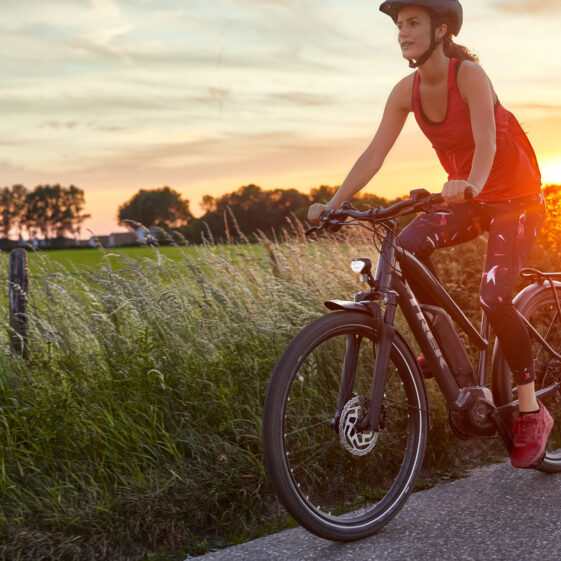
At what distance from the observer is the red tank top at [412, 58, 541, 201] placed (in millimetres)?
3869

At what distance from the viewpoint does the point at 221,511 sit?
4.14 metres

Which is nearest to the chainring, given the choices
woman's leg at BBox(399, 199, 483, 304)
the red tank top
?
woman's leg at BBox(399, 199, 483, 304)

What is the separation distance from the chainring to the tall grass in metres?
0.77

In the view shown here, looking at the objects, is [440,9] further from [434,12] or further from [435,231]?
[435,231]

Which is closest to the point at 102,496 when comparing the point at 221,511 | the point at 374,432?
the point at 221,511

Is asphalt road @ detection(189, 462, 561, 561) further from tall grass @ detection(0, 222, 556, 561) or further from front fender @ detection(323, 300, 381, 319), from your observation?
front fender @ detection(323, 300, 381, 319)

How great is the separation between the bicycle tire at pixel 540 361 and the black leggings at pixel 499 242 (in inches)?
7.6

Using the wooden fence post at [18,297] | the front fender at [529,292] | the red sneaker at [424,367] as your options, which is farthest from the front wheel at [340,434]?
the wooden fence post at [18,297]

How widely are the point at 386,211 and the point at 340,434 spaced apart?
958 mm

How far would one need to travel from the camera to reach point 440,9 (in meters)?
3.61

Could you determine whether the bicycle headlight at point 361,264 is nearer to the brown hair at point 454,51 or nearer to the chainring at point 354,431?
the chainring at point 354,431

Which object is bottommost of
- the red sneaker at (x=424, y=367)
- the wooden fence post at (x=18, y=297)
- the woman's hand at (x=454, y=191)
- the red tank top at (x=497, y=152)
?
the red sneaker at (x=424, y=367)

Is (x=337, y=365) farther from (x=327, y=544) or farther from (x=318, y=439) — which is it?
(x=327, y=544)

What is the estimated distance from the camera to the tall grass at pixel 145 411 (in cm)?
388
